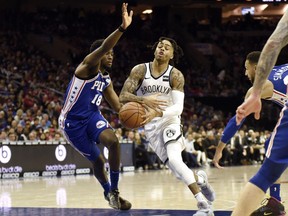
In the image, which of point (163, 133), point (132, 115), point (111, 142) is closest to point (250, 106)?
point (132, 115)

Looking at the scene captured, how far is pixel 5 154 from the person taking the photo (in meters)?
15.6

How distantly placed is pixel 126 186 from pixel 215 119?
13502 mm

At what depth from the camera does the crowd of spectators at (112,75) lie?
730 inches

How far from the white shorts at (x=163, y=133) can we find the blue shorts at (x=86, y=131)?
1.81 feet

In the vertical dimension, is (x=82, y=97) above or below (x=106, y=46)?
below

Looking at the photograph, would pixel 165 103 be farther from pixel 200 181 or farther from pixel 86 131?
pixel 86 131

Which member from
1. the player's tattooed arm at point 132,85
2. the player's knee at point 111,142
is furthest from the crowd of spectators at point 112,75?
the player's tattooed arm at point 132,85

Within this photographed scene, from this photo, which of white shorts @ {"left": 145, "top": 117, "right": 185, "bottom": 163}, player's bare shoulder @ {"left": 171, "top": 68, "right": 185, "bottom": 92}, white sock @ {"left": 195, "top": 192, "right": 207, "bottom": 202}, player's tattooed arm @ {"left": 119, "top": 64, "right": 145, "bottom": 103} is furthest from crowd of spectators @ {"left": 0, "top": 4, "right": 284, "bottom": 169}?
white sock @ {"left": 195, "top": 192, "right": 207, "bottom": 202}

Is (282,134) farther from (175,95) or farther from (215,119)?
(215,119)

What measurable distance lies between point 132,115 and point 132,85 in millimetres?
620

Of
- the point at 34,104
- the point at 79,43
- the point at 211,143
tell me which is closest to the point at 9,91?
the point at 34,104

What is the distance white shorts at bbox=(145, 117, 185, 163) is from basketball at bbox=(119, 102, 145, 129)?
471 mm

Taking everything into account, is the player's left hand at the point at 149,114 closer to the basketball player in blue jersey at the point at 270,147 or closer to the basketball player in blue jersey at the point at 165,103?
the basketball player in blue jersey at the point at 165,103

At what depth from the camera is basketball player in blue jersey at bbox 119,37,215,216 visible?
729cm
